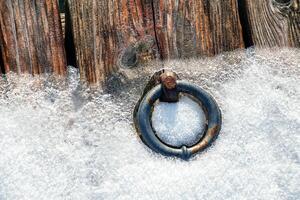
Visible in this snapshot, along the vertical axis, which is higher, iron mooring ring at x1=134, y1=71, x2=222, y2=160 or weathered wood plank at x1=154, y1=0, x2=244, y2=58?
weathered wood plank at x1=154, y1=0, x2=244, y2=58

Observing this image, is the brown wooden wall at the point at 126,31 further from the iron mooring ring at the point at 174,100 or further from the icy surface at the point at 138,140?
the iron mooring ring at the point at 174,100

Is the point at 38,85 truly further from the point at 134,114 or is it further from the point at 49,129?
the point at 134,114

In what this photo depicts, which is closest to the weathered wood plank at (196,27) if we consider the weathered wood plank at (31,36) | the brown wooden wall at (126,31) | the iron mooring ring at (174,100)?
the brown wooden wall at (126,31)

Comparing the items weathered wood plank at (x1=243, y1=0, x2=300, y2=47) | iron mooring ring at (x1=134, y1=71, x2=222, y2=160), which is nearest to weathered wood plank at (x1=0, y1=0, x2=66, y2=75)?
iron mooring ring at (x1=134, y1=71, x2=222, y2=160)

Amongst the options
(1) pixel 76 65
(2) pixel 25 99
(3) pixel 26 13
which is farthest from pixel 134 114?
(3) pixel 26 13

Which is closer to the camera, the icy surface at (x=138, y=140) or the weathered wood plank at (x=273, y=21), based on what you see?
the icy surface at (x=138, y=140)

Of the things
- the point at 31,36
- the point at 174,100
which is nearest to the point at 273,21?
the point at 174,100

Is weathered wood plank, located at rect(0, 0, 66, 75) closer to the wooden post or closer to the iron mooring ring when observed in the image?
the wooden post
